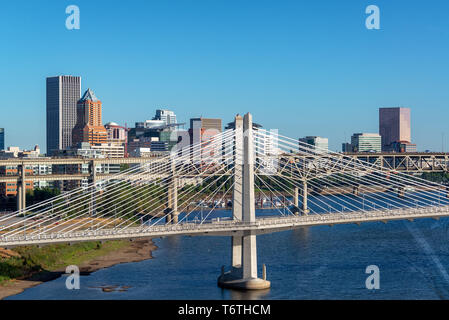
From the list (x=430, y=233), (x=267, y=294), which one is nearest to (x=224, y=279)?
(x=267, y=294)

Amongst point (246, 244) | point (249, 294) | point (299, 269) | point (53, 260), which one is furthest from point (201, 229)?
point (53, 260)

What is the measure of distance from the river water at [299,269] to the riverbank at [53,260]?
4.22 feet

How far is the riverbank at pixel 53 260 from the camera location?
4641cm

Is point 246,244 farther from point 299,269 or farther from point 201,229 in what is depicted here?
point 299,269

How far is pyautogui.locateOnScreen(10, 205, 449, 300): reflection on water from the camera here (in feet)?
137

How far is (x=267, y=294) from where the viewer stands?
137ft

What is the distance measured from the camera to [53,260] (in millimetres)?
52656

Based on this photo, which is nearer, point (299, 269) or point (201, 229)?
point (201, 229)

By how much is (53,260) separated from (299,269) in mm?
17363

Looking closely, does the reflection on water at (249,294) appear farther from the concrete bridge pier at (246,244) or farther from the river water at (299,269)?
the concrete bridge pier at (246,244)

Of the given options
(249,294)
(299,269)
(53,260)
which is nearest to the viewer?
(249,294)

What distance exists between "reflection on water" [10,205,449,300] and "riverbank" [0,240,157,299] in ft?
4.22

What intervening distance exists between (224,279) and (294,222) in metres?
5.81
